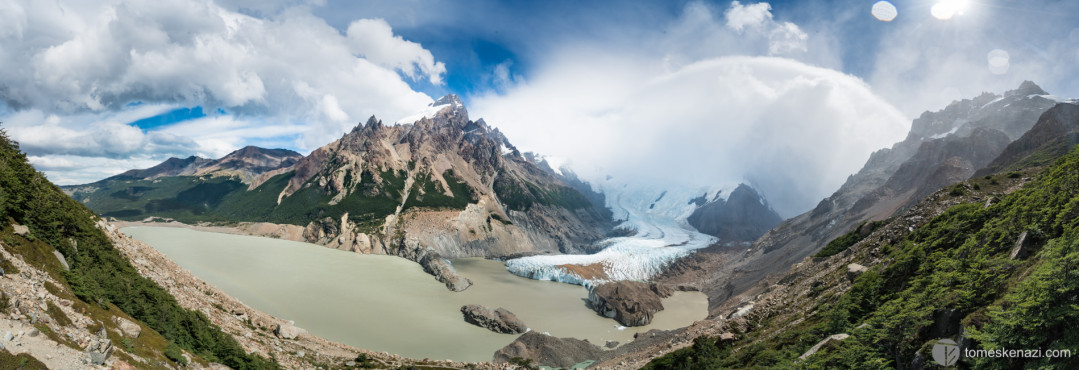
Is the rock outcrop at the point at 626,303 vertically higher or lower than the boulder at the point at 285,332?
higher

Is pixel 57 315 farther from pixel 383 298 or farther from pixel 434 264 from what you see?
pixel 434 264

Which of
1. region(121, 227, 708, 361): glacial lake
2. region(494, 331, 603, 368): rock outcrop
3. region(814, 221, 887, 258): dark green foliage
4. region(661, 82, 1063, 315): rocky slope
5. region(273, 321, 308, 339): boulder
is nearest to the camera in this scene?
region(273, 321, 308, 339): boulder

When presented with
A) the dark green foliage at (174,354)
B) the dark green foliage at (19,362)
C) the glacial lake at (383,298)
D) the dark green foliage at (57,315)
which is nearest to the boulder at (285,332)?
the glacial lake at (383,298)

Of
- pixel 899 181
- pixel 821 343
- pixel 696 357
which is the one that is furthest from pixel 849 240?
pixel 899 181

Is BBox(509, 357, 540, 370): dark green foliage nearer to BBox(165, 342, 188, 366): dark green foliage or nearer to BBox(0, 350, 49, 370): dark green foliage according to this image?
BBox(165, 342, 188, 366): dark green foliage

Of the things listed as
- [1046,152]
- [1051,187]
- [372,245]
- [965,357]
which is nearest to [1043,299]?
[965,357]

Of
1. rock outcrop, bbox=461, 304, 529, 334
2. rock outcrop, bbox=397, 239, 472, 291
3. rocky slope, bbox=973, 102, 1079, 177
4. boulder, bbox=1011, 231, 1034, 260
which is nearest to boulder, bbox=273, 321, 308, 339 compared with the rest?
rock outcrop, bbox=461, 304, 529, 334

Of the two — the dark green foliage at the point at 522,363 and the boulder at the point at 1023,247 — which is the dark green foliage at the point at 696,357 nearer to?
the boulder at the point at 1023,247
